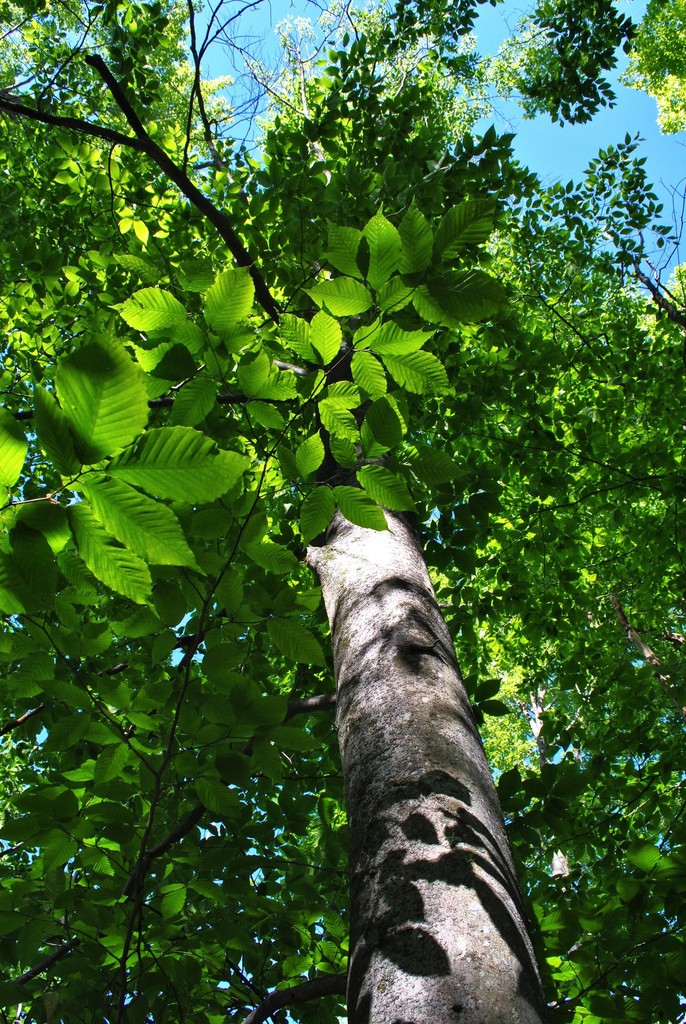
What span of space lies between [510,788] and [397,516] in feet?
3.11

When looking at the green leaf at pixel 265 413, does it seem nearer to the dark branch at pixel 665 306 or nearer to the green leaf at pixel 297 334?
the green leaf at pixel 297 334

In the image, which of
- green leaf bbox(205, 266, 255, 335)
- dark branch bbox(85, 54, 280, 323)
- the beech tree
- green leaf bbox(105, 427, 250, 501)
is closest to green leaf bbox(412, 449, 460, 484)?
the beech tree

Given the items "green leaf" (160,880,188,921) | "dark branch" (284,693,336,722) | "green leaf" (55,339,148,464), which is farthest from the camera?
"dark branch" (284,693,336,722)

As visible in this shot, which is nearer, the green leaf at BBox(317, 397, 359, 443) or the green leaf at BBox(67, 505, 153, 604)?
the green leaf at BBox(67, 505, 153, 604)

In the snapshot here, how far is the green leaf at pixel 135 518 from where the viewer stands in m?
0.72

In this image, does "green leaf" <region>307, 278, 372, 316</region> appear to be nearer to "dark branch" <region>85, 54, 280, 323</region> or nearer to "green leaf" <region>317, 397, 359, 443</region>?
"green leaf" <region>317, 397, 359, 443</region>

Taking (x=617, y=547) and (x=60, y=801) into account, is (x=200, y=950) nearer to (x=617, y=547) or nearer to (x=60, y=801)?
(x=60, y=801)

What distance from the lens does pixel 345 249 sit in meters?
1.08

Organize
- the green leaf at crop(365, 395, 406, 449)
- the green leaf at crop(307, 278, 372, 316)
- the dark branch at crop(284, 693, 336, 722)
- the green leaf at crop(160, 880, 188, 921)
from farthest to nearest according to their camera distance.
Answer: the dark branch at crop(284, 693, 336, 722) < the green leaf at crop(160, 880, 188, 921) < the green leaf at crop(365, 395, 406, 449) < the green leaf at crop(307, 278, 372, 316)

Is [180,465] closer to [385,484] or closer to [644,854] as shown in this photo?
[385,484]

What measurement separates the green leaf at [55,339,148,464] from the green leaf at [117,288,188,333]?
53 centimetres

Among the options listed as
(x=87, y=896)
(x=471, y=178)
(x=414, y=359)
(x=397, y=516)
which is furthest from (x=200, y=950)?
(x=471, y=178)

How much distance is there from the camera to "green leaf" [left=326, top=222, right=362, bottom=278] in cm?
107

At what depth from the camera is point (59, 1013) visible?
1525mm
